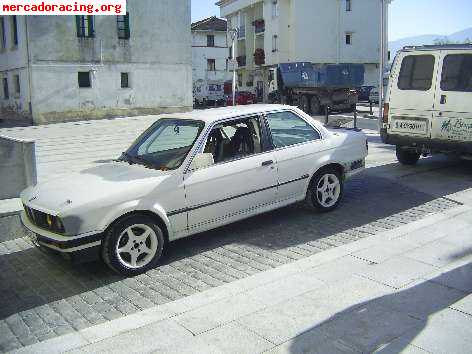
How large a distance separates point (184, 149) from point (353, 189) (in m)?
3.95

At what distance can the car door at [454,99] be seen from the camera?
8.68 metres

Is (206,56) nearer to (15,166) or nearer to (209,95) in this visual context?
(209,95)

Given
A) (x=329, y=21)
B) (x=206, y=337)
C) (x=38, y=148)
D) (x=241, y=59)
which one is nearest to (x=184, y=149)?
(x=206, y=337)

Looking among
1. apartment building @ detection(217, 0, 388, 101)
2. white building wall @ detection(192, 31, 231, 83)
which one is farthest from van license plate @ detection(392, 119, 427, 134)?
white building wall @ detection(192, 31, 231, 83)

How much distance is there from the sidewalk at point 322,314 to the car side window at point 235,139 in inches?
61.0

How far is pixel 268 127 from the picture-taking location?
626 centimetres

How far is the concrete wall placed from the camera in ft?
22.3

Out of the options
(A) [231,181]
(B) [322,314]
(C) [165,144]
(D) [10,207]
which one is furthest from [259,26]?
(B) [322,314]

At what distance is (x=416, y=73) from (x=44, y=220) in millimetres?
7535

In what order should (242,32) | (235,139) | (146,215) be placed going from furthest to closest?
(242,32) → (235,139) → (146,215)

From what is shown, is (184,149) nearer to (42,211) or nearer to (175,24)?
(42,211)

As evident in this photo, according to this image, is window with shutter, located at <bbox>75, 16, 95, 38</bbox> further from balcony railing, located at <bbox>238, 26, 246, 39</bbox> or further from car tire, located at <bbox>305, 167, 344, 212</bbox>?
balcony railing, located at <bbox>238, 26, 246, 39</bbox>

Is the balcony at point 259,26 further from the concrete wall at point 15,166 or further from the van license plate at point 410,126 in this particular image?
the concrete wall at point 15,166

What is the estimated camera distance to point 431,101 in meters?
9.17
